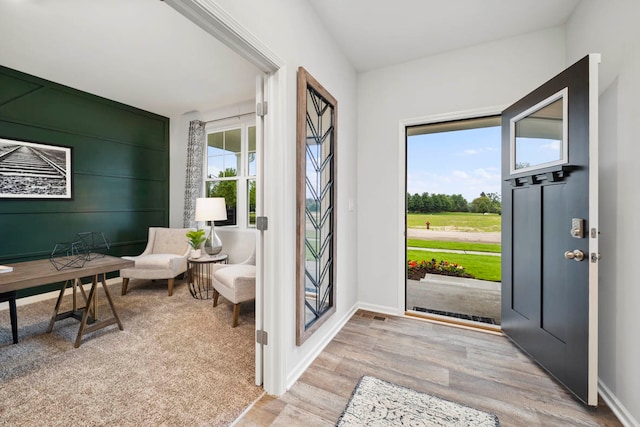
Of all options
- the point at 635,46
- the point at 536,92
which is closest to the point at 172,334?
the point at 536,92

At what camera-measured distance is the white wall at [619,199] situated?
4.72ft

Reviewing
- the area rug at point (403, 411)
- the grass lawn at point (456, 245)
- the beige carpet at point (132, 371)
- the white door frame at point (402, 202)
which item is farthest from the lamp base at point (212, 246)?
the grass lawn at point (456, 245)

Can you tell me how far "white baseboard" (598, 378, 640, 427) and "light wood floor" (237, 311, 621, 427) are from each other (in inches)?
1.3

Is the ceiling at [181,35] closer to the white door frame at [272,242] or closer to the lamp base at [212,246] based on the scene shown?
the white door frame at [272,242]

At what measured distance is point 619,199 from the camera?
1562mm

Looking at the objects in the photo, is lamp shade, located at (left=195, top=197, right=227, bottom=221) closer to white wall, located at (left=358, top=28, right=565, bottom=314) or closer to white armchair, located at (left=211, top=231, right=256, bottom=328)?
white armchair, located at (left=211, top=231, right=256, bottom=328)

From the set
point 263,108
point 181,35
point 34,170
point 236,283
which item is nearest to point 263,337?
point 236,283

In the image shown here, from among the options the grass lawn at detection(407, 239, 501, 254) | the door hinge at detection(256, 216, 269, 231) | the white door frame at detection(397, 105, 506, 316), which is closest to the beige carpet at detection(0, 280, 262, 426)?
the door hinge at detection(256, 216, 269, 231)

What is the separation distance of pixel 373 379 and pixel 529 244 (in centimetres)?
154

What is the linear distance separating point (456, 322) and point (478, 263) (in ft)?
7.14

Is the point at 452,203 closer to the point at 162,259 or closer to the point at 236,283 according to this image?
the point at 236,283

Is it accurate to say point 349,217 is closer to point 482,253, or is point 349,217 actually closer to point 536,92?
point 536,92

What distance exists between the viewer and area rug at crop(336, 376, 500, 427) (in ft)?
4.58

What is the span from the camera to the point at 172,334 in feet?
7.87
